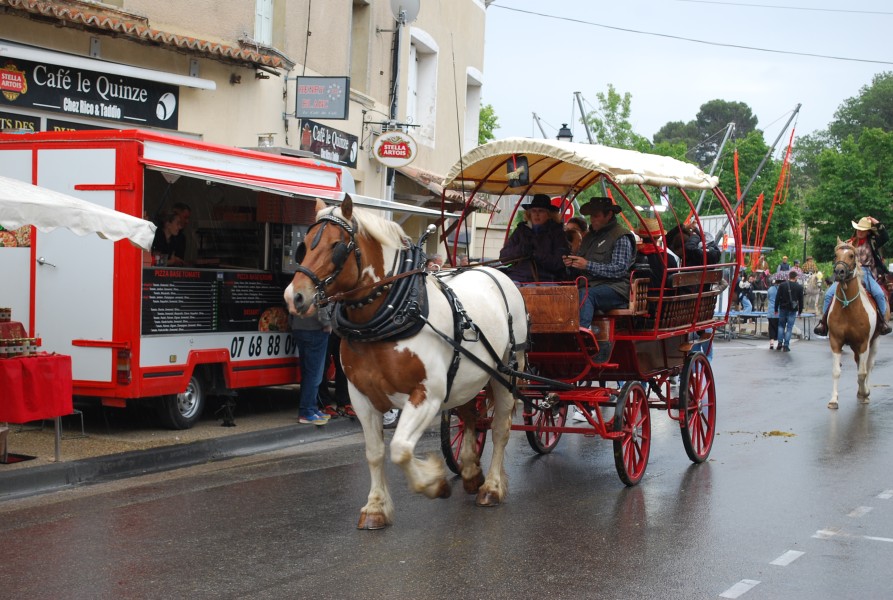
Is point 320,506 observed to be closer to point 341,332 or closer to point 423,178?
point 341,332

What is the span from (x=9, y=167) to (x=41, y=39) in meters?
2.96

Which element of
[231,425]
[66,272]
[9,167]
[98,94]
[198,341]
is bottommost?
[231,425]

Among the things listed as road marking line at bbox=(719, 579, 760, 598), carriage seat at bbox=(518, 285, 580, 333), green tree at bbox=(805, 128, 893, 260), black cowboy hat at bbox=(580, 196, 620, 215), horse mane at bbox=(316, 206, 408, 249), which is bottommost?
road marking line at bbox=(719, 579, 760, 598)

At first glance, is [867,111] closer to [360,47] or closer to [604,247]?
[360,47]

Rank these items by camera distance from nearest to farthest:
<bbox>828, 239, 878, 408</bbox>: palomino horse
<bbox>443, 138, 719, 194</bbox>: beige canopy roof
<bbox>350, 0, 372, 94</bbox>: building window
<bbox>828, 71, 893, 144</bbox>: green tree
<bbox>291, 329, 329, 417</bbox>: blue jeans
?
<bbox>443, 138, 719, 194</bbox>: beige canopy roof
<bbox>291, 329, 329, 417</bbox>: blue jeans
<bbox>828, 239, 878, 408</bbox>: palomino horse
<bbox>350, 0, 372, 94</bbox>: building window
<bbox>828, 71, 893, 144</bbox>: green tree

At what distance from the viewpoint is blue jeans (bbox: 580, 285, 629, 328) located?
8.23 meters

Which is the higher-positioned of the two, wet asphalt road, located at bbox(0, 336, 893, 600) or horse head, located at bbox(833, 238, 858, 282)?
horse head, located at bbox(833, 238, 858, 282)

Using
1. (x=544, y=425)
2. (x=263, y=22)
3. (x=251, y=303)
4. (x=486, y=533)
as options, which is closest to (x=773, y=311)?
(x=263, y=22)

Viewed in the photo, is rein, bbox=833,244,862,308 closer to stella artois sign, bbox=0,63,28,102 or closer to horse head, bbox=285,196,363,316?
horse head, bbox=285,196,363,316

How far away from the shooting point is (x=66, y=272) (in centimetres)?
977

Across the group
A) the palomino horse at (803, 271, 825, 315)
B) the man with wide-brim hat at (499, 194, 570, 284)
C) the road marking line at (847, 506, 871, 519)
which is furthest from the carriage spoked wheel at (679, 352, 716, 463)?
the palomino horse at (803, 271, 825, 315)

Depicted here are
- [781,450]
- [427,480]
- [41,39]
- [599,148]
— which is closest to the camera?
[427,480]

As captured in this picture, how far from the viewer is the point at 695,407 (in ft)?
30.9

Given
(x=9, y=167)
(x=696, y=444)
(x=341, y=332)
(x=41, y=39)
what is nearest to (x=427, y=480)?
(x=341, y=332)
